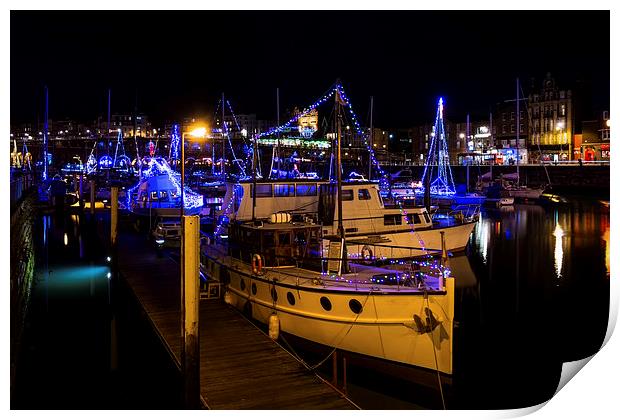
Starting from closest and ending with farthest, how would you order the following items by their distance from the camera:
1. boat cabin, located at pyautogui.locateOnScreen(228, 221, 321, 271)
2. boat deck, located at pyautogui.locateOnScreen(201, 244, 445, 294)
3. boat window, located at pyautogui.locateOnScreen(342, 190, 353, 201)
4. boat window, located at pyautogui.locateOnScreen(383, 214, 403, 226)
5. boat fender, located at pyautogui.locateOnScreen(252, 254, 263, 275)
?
boat deck, located at pyautogui.locateOnScreen(201, 244, 445, 294) < boat fender, located at pyautogui.locateOnScreen(252, 254, 263, 275) < boat cabin, located at pyautogui.locateOnScreen(228, 221, 321, 271) < boat window, located at pyautogui.locateOnScreen(342, 190, 353, 201) < boat window, located at pyautogui.locateOnScreen(383, 214, 403, 226)

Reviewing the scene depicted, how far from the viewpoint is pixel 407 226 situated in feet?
67.3

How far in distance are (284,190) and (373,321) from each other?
24.7 ft

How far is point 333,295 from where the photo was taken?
11.2 m

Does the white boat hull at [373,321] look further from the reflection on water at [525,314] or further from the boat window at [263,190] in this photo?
the boat window at [263,190]

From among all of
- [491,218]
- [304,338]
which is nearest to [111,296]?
[304,338]

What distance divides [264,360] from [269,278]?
10.4 ft

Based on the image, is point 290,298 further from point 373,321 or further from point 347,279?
point 373,321

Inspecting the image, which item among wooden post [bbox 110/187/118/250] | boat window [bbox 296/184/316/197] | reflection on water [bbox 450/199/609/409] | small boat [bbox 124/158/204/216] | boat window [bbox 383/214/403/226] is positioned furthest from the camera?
small boat [bbox 124/158/204/216]

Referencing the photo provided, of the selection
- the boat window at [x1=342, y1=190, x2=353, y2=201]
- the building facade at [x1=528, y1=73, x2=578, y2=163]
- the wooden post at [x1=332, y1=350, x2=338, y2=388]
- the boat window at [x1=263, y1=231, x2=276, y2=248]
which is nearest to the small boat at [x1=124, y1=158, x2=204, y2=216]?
the boat window at [x1=342, y1=190, x2=353, y2=201]

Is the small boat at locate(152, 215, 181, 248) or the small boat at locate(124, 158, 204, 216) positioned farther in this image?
the small boat at locate(124, 158, 204, 216)

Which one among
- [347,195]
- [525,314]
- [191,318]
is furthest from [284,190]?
[191,318]

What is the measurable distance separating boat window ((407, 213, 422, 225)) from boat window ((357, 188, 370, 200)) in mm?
2393

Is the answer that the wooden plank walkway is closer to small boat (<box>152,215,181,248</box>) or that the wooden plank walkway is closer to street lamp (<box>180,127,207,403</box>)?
street lamp (<box>180,127,207,403</box>)

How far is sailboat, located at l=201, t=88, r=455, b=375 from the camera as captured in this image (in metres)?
10.4
